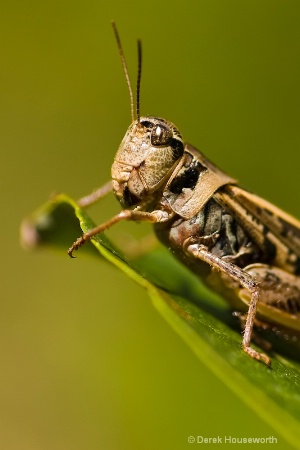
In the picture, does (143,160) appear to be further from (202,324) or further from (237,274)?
(202,324)

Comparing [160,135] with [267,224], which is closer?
[160,135]

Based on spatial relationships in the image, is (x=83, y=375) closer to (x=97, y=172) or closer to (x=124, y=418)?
(x=124, y=418)

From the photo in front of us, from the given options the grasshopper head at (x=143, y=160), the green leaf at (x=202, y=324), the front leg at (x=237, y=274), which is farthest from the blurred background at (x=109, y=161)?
the grasshopper head at (x=143, y=160)

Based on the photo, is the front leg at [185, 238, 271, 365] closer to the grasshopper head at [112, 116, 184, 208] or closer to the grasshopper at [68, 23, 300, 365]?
the grasshopper at [68, 23, 300, 365]

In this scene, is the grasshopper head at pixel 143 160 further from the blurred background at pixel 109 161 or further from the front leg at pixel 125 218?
the blurred background at pixel 109 161

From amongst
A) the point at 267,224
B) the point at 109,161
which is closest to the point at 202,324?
the point at 267,224
